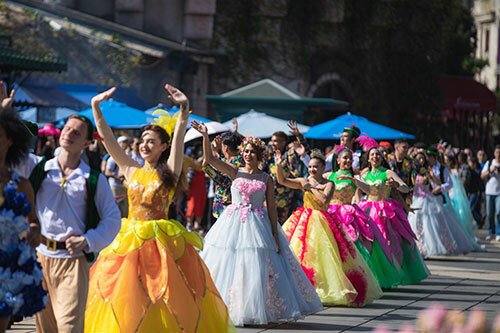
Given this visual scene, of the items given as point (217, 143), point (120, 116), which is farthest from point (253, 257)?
point (120, 116)

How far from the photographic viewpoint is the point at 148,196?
7320 mm

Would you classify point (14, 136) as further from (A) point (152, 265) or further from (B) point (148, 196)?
(A) point (152, 265)

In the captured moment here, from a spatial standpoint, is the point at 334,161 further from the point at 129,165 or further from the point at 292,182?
the point at 129,165

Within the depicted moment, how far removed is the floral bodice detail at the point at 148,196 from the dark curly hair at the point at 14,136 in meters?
1.98

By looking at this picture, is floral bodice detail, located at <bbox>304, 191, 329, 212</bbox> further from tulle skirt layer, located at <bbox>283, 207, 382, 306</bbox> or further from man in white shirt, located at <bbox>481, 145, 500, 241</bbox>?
man in white shirt, located at <bbox>481, 145, 500, 241</bbox>

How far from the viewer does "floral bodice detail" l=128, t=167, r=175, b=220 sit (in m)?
7.32

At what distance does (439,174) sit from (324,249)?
25.2 feet

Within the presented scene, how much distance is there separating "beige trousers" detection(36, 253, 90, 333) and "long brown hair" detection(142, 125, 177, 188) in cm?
137

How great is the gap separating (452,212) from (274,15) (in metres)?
15.8

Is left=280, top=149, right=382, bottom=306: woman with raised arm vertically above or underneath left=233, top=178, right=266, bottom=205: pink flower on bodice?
underneath

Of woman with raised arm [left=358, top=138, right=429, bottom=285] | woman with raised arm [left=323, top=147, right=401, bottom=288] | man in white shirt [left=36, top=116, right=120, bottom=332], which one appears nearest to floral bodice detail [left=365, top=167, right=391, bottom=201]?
woman with raised arm [left=358, top=138, right=429, bottom=285]

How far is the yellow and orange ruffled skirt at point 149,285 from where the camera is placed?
7.12 m

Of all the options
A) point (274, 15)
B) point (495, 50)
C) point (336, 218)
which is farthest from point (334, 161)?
point (495, 50)

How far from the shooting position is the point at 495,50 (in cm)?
6656
